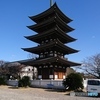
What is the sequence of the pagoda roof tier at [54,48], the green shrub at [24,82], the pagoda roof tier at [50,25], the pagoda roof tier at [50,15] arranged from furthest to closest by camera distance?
1. the pagoda roof tier at [50,15]
2. the pagoda roof tier at [50,25]
3. the pagoda roof tier at [54,48]
4. the green shrub at [24,82]

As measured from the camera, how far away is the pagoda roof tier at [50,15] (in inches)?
1747

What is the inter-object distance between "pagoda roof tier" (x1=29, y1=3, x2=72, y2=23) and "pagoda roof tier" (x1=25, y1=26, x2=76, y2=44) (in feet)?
14.8

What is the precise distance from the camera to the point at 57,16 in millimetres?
43781

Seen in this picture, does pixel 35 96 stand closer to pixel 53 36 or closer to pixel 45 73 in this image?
pixel 45 73

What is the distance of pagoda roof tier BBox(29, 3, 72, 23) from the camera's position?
1747 inches

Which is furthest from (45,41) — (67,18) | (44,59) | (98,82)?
(98,82)

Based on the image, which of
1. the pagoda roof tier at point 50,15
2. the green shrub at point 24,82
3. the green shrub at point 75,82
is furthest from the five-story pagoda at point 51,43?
the green shrub at point 75,82

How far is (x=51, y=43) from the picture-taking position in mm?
40812

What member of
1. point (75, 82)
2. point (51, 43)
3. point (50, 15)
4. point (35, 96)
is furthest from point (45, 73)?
point (35, 96)

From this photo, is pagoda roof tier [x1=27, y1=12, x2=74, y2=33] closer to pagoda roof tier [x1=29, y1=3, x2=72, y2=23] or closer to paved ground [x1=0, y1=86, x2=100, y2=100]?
pagoda roof tier [x1=29, y1=3, x2=72, y2=23]

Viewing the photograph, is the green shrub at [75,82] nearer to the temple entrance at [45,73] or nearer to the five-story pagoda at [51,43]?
the five-story pagoda at [51,43]

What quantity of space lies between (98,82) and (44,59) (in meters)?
18.3

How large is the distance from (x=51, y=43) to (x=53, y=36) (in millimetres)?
2903

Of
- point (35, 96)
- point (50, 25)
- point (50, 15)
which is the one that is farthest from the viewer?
point (50, 15)
